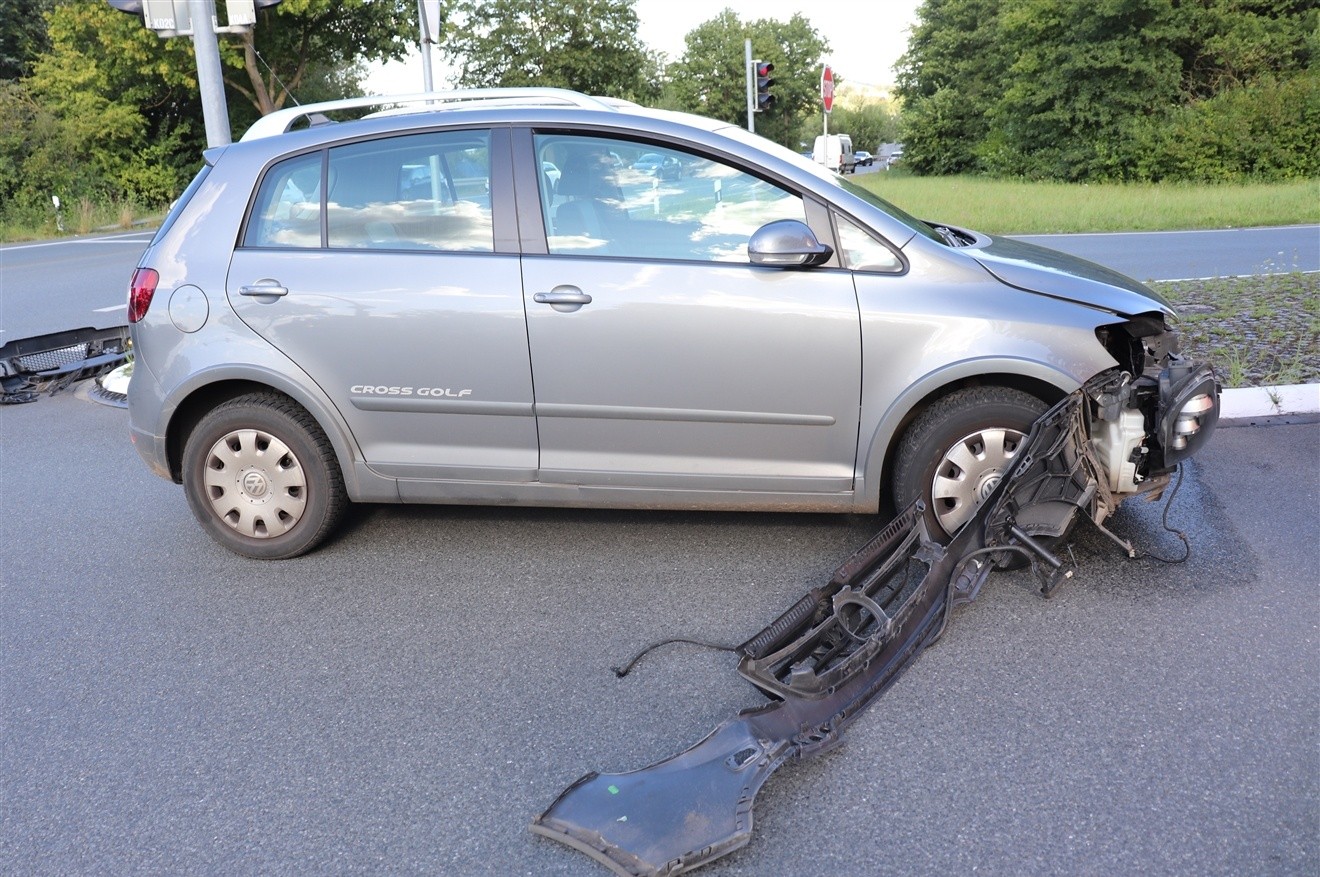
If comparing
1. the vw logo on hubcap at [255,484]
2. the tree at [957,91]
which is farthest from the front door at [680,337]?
the tree at [957,91]

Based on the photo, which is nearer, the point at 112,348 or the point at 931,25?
the point at 112,348

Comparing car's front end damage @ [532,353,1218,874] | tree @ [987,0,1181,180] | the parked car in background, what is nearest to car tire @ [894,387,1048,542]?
car's front end damage @ [532,353,1218,874]

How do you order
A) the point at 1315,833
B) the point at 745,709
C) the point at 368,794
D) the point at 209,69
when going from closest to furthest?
the point at 1315,833 → the point at 368,794 → the point at 745,709 → the point at 209,69

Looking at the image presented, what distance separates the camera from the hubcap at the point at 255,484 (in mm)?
4691

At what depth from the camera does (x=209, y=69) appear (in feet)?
28.0

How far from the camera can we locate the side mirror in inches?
164

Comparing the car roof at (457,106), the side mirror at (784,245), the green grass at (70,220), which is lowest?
the side mirror at (784,245)

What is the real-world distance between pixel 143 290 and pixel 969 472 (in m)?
3.48

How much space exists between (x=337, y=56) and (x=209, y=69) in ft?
98.1

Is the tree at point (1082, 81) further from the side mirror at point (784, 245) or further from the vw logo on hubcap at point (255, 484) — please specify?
the vw logo on hubcap at point (255, 484)

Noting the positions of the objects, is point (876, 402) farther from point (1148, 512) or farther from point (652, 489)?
point (1148, 512)

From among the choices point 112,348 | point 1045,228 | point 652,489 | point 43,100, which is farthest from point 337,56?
point 652,489

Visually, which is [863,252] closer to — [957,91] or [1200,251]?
[1200,251]

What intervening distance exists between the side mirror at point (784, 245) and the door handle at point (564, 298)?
2.21 ft
